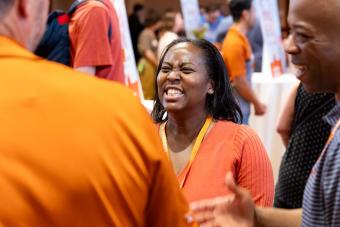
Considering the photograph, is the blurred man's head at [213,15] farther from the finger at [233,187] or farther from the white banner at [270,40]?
the finger at [233,187]

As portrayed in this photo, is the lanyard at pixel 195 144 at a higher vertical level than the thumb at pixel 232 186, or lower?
lower

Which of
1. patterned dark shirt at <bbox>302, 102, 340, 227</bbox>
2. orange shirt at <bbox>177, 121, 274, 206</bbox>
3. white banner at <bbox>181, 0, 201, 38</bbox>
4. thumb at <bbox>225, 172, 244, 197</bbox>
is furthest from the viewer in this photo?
white banner at <bbox>181, 0, 201, 38</bbox>

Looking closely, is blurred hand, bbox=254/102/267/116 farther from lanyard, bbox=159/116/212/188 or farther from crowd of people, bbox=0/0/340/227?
lanyard, bbox=159/116/212/188

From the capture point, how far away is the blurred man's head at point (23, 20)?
3.40 ft

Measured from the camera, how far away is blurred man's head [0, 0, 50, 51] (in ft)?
3.40

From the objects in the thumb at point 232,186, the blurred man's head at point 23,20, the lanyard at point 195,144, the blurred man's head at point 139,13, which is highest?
the blurred man's head at point 23,20

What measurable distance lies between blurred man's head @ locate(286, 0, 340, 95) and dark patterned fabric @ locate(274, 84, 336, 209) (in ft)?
3.43

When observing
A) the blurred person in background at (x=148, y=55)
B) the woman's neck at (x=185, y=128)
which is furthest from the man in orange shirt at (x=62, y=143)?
the blurred person in background at (x=148, y=55)

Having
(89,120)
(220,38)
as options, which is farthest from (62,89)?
(220,38)

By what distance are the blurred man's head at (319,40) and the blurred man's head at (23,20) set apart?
2.64ft

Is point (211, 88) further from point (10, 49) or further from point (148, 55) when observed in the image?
point (148, 55)

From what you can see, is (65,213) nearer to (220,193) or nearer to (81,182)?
(81,182)

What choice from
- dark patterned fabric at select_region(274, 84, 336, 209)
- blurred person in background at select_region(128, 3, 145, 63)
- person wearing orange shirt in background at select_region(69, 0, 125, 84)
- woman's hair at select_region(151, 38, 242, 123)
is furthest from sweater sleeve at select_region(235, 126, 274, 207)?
blurred person in background at select_region(128, 3, 145, 63)

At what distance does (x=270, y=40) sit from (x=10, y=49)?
5577 millimetres
